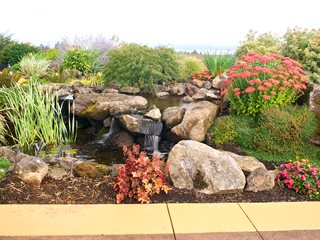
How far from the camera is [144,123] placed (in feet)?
24.0

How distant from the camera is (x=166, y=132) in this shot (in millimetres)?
7570

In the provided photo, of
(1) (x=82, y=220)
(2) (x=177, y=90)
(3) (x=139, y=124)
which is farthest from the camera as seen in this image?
(2) (x=177, y=90)

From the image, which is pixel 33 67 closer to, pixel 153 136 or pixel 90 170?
pixel 153 136

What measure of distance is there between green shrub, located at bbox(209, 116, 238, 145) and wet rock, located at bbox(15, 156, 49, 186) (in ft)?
10.2

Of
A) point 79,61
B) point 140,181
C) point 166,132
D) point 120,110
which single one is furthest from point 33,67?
point 140,181

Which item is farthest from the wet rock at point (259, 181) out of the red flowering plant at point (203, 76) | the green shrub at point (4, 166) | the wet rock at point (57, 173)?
the red flowering plant at point (203, 76)

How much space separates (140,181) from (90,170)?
94 cm

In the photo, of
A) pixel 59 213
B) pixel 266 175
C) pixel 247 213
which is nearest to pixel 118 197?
pixel 59 213

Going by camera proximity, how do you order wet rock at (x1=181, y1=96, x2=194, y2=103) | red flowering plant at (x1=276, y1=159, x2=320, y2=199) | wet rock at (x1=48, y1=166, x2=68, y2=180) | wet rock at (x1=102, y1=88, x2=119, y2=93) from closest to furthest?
red flowering plant at (x1=276, y1=159, x2=320, y2=199)
wet rock at (x1=48, y1=166, x2=68, y2=180)
wet rock at (x1=181, y1=96, x2=194, y2=103)
wet rock at (x1=102, y1=88, x2=119, y2=93)

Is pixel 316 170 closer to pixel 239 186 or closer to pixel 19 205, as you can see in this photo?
pixel 239 186

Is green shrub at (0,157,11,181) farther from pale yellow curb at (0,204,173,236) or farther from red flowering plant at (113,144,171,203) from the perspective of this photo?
red flowering plant at (113,144,171,203)

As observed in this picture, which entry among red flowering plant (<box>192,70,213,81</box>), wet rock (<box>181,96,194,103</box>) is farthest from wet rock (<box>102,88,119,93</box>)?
red flowering plant (<box>192,70,213,81</box>)

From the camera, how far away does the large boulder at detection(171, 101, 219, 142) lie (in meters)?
6.96

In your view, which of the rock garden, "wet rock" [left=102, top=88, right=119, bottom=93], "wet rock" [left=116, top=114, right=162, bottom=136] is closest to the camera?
the rock garden
